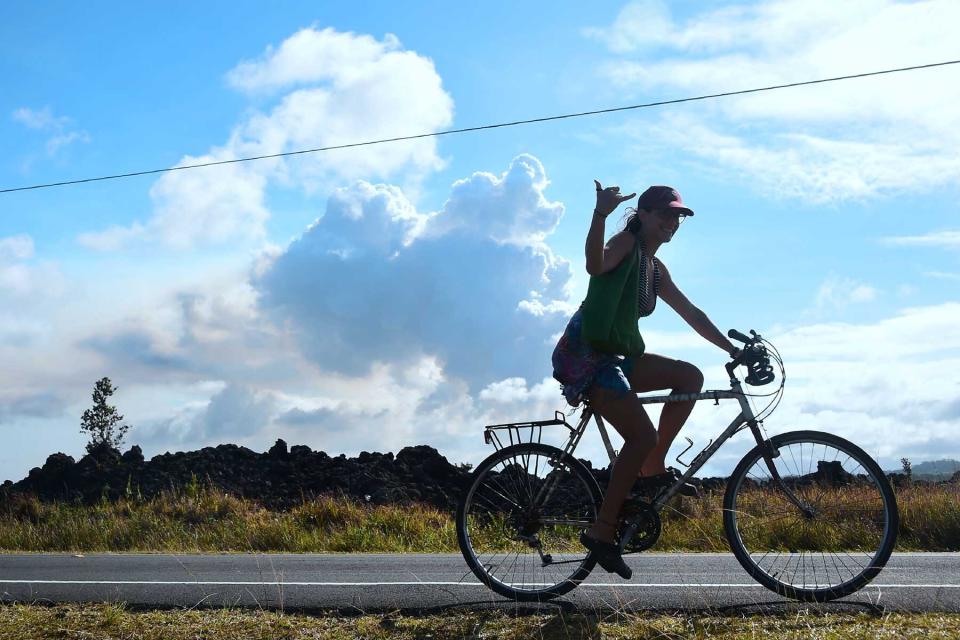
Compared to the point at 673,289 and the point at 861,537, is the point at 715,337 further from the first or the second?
the point at 861,537

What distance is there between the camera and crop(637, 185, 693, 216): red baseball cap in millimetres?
5613

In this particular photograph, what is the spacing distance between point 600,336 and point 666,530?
22.5 ft

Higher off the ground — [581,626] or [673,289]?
[673,289]

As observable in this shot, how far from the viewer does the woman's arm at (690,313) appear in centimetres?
614

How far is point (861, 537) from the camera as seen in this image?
6008 millimetres

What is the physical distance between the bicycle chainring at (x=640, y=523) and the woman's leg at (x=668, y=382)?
30 centimetres

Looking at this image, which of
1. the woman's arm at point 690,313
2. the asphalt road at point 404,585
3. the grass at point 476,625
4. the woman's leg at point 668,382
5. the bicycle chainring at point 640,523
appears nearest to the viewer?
the grass at point 476,625

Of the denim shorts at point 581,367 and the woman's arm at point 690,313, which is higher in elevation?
the woman's arm at point 690,313

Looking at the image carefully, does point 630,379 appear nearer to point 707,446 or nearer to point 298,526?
point 707,446

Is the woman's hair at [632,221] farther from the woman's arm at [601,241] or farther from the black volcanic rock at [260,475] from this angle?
the black volcanic rock at [260,475]

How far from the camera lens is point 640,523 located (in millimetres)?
5715

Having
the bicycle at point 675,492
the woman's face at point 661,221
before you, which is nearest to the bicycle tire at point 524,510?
the bicycle at point 675,492

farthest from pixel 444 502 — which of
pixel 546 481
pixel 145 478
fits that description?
pixel 546 481

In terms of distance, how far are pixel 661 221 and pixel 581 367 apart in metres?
0.96
